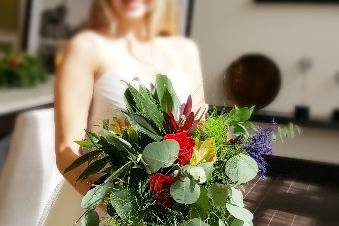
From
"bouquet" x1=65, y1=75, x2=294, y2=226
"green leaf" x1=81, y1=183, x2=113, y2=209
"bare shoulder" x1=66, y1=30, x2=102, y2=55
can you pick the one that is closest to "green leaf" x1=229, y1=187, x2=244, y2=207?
"bouquet" x1=65, y1=75, x2=294, y2=226

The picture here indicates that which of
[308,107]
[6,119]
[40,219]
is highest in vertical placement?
[308,107]

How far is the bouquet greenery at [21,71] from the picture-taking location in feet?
2.74

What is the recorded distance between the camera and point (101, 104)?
2.16 ft

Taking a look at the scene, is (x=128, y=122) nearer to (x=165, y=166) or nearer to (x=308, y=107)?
(x=165, y=166)

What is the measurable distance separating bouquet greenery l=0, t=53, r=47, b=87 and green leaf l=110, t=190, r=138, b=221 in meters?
0.46

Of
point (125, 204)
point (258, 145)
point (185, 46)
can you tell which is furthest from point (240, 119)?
point (185, 46)

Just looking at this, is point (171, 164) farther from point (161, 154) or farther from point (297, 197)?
point (297, 197)

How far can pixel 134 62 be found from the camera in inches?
27.2

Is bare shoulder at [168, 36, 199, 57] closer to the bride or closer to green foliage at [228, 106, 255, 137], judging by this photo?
the bride

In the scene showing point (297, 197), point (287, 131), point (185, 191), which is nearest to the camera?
point (185, 191)

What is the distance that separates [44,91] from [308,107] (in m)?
0.45

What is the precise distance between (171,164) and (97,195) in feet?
0.23

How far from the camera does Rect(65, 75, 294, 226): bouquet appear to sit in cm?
39

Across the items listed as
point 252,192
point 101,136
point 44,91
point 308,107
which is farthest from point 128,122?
point 44,91
